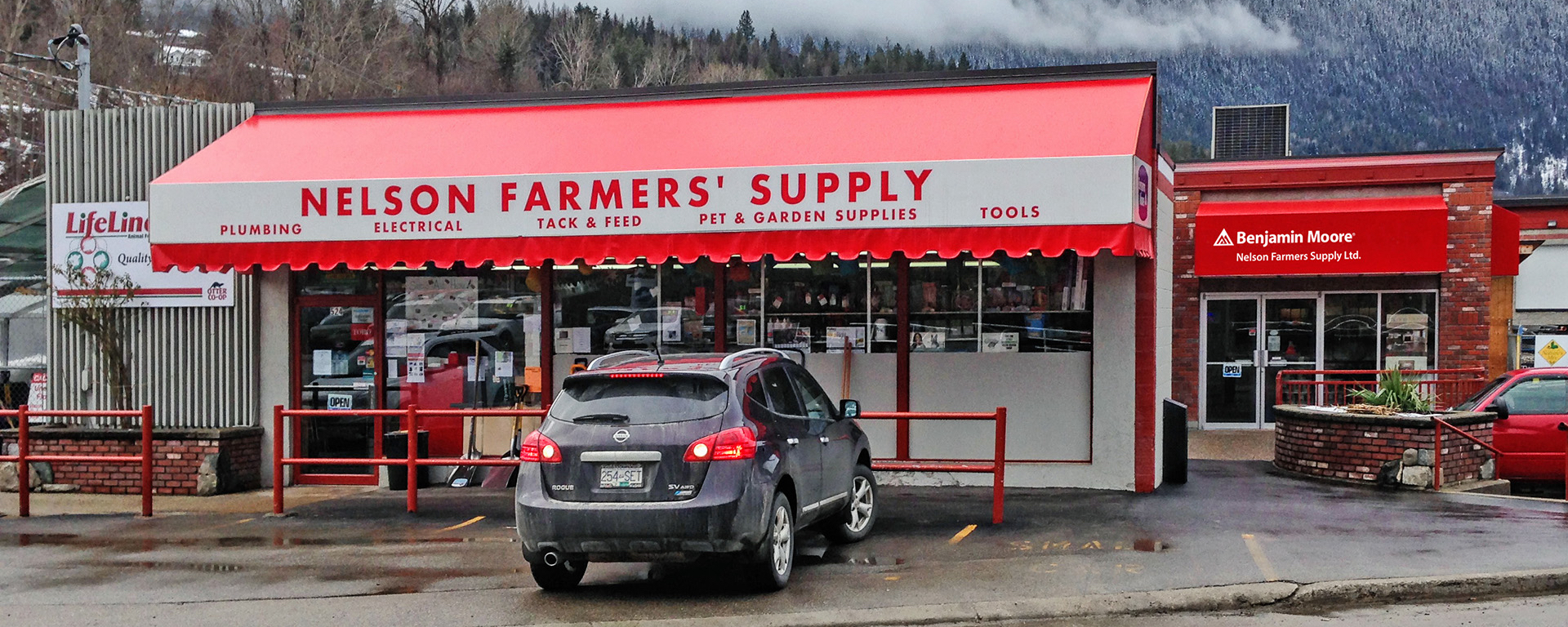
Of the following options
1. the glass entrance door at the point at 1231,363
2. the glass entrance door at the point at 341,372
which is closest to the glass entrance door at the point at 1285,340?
the glass entrance door at the point at 1231,363

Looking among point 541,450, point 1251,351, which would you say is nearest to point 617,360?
point 541,450

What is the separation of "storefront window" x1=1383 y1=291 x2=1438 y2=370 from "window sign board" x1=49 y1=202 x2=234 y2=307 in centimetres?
1637

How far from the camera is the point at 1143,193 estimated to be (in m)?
11.8

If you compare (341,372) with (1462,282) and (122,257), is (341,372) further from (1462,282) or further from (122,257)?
(1462,282)

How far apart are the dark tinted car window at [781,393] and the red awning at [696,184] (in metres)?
2.56

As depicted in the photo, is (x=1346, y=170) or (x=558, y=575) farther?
(x=1346, y=170)

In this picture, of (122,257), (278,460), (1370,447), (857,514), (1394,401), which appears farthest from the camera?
(122,257)

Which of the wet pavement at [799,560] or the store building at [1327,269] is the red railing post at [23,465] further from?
the store building at [1327,269]

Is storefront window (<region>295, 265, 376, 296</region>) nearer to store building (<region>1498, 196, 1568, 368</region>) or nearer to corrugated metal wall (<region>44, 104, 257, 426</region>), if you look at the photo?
corrugated metal wall (<region>44, 104, 257, 426</region>)

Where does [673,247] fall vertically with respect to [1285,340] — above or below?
above

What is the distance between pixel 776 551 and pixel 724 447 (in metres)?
0.87

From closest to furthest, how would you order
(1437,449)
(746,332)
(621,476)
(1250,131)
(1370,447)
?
1. (621,476)
2. (1437,449)
3. (1370,447)
4. (746,332)
5. (1250,131)

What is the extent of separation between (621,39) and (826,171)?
90.9m

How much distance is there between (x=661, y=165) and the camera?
1243 cm
